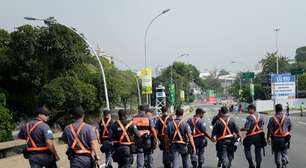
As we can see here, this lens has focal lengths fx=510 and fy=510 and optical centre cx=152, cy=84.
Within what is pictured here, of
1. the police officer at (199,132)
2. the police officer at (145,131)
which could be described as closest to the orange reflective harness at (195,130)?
the police officer at (199,132)

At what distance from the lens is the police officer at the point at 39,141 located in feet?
30.7

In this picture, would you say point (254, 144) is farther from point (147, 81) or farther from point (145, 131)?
point (147, 81)

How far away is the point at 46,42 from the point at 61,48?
1.23 m

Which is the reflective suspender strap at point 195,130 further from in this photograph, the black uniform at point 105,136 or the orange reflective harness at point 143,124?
the black uniform at point 105,136

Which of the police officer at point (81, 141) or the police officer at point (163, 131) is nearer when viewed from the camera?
the police officer at point (81, 141)

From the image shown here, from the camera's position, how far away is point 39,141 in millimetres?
9398

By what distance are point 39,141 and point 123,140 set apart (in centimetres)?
268

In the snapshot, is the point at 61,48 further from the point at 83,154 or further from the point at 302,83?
the point at 302,83

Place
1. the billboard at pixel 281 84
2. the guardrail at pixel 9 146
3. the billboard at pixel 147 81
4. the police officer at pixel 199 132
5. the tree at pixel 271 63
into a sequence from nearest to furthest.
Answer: the police officer at pixel 199 132, the guardrail at pixel 9 146, the billboard at pixel 147 81, the billboard at pixel 281 84, the tree at pixel 271 63

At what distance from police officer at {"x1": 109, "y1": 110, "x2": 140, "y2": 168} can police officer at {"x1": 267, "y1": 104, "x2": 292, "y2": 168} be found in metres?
3.61

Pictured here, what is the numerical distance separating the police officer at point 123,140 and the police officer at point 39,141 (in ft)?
7.88

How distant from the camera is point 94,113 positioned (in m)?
44.9

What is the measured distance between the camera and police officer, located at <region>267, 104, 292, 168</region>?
12.8 meters

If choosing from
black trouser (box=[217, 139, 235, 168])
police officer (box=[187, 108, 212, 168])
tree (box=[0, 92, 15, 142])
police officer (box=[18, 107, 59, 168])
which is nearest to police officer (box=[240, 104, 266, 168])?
black trouser (box=[217, 139, 235, 168])
